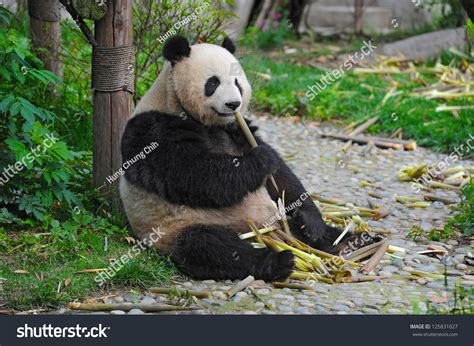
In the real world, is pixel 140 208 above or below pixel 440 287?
above

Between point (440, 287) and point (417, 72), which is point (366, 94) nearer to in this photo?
point (417, 72)

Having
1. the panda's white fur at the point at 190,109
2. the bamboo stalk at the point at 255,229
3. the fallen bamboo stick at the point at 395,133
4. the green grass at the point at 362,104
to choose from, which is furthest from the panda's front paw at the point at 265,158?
the fallen bamboo stick at the point at 395,133

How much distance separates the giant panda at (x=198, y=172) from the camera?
479 cm

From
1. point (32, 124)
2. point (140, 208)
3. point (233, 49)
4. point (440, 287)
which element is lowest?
point (440, 287)

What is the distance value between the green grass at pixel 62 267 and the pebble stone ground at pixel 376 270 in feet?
0.47

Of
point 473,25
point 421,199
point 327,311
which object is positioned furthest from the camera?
point 421,199

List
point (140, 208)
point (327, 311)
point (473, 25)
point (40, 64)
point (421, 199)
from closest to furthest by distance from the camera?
point (327, 311) < point (473, 25) < point (140, 208) < point (40, 64) < point (421, 199)

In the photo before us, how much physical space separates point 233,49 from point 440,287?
2063mm

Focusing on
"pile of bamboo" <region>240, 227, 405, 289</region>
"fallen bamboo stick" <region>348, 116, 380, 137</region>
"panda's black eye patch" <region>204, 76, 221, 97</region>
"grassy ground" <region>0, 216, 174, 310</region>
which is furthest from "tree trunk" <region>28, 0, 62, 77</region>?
"fallen bamboo stick" <region>348, 116, 380, 137</region>

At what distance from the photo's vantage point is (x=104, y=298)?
4484 mm

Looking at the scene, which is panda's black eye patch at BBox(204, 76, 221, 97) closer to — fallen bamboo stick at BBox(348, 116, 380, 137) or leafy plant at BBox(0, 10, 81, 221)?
leafy plant at BBox(0, 10, 81, 221)

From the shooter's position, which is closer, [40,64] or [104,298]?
[104,298]

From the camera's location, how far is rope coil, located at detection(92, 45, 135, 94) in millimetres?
5426
